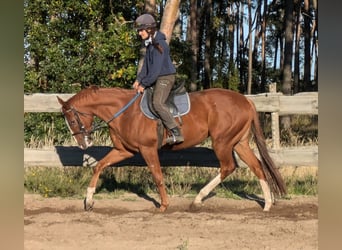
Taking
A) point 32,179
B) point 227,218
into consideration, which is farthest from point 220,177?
point 32,179

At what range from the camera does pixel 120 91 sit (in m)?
7.20

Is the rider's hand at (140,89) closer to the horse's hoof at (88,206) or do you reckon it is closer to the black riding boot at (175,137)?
the black riding boot at (175,137)

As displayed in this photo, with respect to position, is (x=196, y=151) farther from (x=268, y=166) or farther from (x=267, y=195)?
(x=267, y=195)

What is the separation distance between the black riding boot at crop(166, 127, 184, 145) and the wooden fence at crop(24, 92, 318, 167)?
128 cm

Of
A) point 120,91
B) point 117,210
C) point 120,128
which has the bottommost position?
A: point 117,210

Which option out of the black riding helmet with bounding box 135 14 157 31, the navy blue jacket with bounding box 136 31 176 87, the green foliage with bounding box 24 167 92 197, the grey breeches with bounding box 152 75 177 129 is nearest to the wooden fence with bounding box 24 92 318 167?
the green foliage with bounding box 24 167 92 197

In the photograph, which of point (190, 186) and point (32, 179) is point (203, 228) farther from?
point (32, 179)

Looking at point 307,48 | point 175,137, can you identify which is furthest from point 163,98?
point 307,48

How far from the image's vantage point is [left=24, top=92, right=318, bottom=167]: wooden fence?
7664mm

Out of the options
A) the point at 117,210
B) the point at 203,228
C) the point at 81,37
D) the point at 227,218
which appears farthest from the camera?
the point at 81,37

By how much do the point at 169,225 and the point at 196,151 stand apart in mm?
2400

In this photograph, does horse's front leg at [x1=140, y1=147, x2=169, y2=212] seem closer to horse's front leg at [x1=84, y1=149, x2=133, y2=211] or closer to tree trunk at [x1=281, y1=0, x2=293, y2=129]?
horse's front leg at [x1=84, y1=149, x2=133, y2=211]
